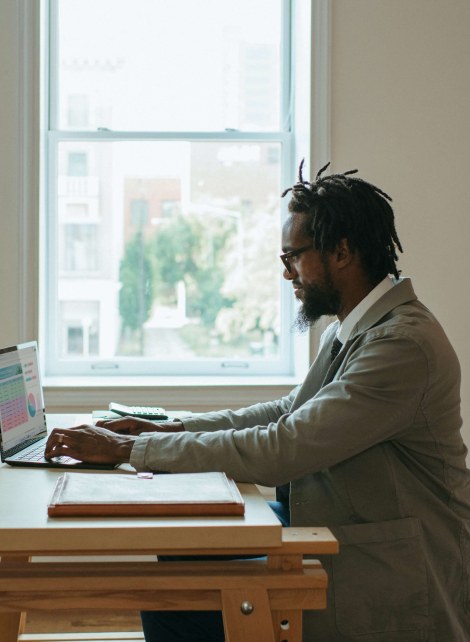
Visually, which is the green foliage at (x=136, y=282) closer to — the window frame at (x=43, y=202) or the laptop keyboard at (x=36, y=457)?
the window frame at (x=43, y=202)

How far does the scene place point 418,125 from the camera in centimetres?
317

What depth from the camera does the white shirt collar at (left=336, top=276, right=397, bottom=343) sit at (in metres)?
1.78

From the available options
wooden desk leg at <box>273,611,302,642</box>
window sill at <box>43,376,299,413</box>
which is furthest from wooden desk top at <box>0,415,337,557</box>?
window sill at <box>43,376,299,413</box>

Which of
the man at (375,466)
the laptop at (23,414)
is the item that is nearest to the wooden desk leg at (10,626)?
the laptop at (23,414)

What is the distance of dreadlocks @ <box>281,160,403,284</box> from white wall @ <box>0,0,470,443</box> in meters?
1.32

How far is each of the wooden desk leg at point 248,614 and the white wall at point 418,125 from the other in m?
2.06

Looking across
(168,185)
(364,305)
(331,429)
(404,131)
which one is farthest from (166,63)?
(331,429)

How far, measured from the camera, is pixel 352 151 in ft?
10.3

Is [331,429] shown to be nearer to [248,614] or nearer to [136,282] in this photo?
[248,614]

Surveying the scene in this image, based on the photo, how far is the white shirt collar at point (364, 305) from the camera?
1.78m

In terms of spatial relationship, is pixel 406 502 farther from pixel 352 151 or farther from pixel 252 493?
pixel 352 151

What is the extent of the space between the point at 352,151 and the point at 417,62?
40 cm

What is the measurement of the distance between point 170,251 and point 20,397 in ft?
5.31

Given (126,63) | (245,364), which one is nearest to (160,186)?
(126,63)
